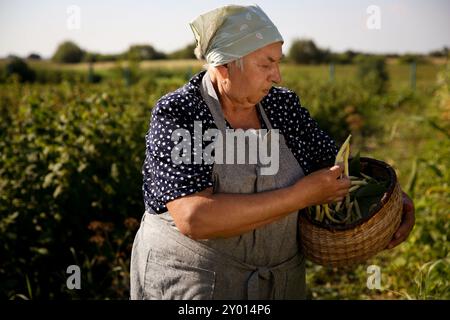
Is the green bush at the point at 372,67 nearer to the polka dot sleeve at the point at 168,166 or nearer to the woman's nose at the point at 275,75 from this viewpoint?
the woman's nose at the point at 275,75

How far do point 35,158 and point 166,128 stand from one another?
1.83 metres

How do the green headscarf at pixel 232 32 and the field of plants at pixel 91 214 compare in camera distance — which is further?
the field of plants at pixel 91 214

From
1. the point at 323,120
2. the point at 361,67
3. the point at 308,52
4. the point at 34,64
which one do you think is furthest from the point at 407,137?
the point at 34,64

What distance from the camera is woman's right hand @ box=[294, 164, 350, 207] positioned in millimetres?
1710

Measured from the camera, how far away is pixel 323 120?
26.1ft

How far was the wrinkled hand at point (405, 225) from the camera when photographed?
2002 millimetres

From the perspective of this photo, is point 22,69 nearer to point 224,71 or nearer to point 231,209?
point 224,71

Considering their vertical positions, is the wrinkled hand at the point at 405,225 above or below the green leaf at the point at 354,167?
below

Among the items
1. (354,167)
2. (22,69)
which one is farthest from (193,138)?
(22,69)

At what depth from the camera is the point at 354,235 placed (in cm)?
182

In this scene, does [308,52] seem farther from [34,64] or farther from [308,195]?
[308,195]

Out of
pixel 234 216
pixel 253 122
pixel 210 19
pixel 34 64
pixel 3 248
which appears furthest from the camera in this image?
pixel 34 64

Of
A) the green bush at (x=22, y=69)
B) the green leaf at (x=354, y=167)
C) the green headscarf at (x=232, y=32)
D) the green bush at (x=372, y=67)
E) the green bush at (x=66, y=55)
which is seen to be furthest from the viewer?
the green bush at (x=66, y=55)

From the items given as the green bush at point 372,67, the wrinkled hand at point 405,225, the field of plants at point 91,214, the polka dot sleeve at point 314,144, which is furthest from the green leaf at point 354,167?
the green bush at point 372,67
